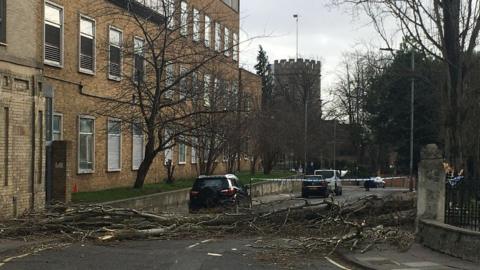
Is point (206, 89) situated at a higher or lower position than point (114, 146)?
higher

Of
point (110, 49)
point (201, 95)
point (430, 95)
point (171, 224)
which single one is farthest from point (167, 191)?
point (430, 95)

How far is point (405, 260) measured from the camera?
43.8ft

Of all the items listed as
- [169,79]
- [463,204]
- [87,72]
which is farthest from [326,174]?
[463,204]

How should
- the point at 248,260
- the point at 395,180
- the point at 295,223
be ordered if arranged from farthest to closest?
the point at 395,180
the point at 295,223
the point at 248,260

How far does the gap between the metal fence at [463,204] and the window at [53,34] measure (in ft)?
56.2

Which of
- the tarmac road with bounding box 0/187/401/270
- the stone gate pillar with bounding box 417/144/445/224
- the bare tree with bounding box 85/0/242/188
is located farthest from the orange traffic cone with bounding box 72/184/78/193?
the stone gate pillar with bounding box 417/144/445/224

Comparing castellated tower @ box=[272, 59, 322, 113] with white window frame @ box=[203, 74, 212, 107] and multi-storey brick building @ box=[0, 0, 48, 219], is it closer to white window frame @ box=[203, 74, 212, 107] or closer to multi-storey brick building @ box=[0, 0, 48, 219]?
white window frame @ box=[203, 74, 212, 107]

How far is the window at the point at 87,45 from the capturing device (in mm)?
29281

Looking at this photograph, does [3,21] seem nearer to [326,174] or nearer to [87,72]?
[87,72]

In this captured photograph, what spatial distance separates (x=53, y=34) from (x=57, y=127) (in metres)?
3.80

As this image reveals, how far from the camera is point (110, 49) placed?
31.2 meters

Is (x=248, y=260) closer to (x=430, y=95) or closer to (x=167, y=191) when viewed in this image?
(x=167, y=191)

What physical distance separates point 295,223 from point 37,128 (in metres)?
8.68

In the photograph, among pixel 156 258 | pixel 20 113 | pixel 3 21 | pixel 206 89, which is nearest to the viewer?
pixel 156 258
